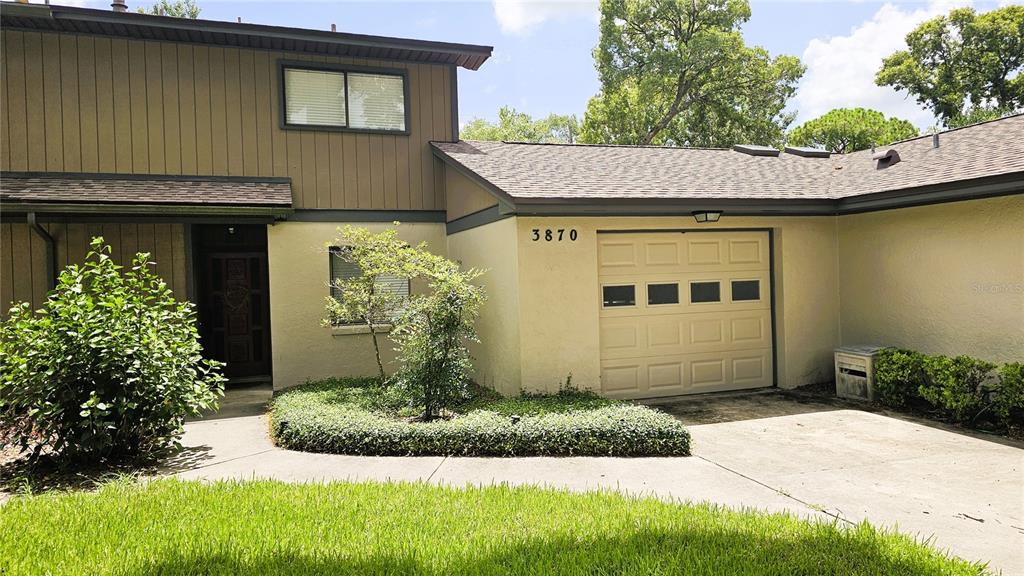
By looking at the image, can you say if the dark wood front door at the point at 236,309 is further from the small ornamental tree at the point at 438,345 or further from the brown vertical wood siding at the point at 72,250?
the small ornamental tree at the point at 438,345

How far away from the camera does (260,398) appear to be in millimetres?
9383

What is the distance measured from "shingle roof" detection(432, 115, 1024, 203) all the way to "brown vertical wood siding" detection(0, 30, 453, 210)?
1.12 metres

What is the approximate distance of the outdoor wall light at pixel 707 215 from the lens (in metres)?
8.38

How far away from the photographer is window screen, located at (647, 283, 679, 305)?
8.78 meters

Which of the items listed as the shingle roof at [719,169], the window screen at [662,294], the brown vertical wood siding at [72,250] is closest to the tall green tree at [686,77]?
the shingle roof at [719,169]

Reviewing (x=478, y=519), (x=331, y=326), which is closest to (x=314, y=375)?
(x=331, y=326)

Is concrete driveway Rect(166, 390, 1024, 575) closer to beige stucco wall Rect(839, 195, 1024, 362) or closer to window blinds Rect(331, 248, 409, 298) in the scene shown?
beige stucco wall Rect(839, 195, 1024, 362)

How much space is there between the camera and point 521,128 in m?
44.0

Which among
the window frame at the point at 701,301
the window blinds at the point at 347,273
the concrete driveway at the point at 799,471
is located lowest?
the concrete driveway at the point at 799,471

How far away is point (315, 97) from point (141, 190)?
121 inches

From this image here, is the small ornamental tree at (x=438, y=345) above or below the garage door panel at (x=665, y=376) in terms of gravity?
above

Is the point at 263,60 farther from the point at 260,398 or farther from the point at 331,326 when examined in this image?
the point at 260,398

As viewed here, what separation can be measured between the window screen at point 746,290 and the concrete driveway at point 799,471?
239 cm

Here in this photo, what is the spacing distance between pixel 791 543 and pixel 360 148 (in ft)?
28.9
